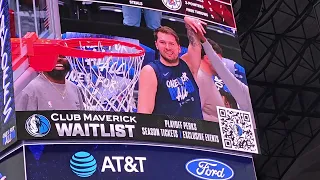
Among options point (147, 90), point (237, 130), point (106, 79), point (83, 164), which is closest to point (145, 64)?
point (147, 90)

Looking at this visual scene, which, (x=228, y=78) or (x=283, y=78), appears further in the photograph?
(x=283, y=78)

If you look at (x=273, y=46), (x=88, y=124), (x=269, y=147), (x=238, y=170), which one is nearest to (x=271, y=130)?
(x=269, y=147)

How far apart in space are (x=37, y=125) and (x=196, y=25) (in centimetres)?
478

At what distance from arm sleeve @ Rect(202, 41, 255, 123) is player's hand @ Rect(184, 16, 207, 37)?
0.27m

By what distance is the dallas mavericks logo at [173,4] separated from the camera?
15.9 m

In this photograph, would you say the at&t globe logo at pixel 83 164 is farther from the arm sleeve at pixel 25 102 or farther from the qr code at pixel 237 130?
the qr code at pixel 237 130

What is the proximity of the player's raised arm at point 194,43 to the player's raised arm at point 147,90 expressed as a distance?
1.12m

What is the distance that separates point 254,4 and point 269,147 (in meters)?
17.3

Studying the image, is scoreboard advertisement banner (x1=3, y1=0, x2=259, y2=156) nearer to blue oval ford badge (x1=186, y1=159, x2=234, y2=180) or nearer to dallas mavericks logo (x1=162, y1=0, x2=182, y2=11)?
dallas mavericks logo (x1=162, y1=0, x2=182, y2=11)

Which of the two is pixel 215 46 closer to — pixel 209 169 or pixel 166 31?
pixel 166 31

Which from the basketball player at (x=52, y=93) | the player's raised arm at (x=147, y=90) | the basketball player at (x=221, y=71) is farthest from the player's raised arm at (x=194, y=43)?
the basketball player at (x=52, y=93)

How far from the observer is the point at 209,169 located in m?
14.9

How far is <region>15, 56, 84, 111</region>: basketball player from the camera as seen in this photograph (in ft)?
44.7

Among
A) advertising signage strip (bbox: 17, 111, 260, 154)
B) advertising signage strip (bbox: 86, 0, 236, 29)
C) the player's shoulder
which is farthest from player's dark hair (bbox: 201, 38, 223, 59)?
advertising signage strip (bbox: 17, 111, 260, 154)
